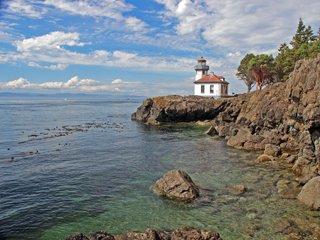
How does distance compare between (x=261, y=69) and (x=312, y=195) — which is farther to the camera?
(x=261, y=69)

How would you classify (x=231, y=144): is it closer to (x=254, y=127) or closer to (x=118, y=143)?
(x=254, y=127)

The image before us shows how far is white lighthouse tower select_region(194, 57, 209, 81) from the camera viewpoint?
342ft

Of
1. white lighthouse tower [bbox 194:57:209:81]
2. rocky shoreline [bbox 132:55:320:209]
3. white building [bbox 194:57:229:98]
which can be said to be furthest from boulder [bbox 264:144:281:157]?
white lighthouse tower [bbox 194:57:209:81]

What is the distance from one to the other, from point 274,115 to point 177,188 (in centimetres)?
3224

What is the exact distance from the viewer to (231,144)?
54344 millimetres

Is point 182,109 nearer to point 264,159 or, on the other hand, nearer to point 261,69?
point 261,69

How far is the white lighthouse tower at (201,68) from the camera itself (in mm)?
104394

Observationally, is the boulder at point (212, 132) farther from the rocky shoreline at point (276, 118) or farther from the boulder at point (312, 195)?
the boulder at point (312, 195)

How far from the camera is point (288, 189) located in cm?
3153

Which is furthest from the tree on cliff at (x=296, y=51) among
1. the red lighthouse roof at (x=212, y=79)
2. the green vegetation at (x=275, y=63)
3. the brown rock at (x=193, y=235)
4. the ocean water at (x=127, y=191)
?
the brown rock at (x=193, y=235)

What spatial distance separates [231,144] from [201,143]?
18.3 ft

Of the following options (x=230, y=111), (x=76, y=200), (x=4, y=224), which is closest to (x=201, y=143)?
(x=230, y=111)

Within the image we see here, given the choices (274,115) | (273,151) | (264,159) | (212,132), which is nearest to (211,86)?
(212,132)

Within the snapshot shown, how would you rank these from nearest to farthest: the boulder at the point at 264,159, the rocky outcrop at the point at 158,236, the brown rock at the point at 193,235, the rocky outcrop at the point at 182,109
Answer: the rocky outcrop at the point at 158,236, the brown rock at the point at 193,235, the boulder at the point at 264,159, the rocky outcrop at the point at 182,109
